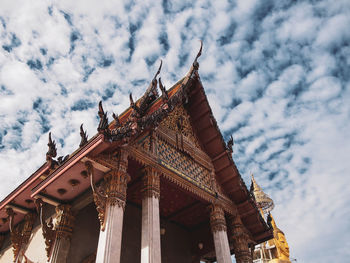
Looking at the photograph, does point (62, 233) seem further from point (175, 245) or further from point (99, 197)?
point (175, 245)

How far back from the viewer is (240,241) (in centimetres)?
962

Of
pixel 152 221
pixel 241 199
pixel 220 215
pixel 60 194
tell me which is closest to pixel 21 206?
pixel 60 194

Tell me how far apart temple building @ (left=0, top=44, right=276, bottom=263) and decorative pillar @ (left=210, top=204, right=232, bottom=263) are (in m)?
0.03

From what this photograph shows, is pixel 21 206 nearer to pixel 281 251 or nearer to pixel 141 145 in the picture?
pixel 141 145

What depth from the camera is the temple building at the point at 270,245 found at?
59.8 ft

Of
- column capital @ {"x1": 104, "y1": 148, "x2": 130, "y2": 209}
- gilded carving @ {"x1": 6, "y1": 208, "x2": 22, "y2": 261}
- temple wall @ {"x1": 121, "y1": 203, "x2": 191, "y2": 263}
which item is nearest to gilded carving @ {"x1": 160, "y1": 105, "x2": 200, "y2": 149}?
temple wall @ {"x1": 121, "y1": 203, "x2": 191, "y2": 263}

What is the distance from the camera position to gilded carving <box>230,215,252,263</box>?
9.38 m

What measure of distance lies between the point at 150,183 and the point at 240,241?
4.33 meters

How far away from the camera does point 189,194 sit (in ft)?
28.3

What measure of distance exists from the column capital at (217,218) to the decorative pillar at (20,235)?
204 inches

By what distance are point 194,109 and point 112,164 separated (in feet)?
17.4

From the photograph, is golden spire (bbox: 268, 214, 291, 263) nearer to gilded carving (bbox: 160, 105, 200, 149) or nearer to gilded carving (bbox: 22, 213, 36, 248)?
gilded carving (bbox: 160, 105, 200, 149)

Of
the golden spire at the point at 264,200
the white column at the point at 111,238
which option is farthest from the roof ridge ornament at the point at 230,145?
the golden spire at the point at 264,200

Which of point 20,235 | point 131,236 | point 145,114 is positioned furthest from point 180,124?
point 20,235
